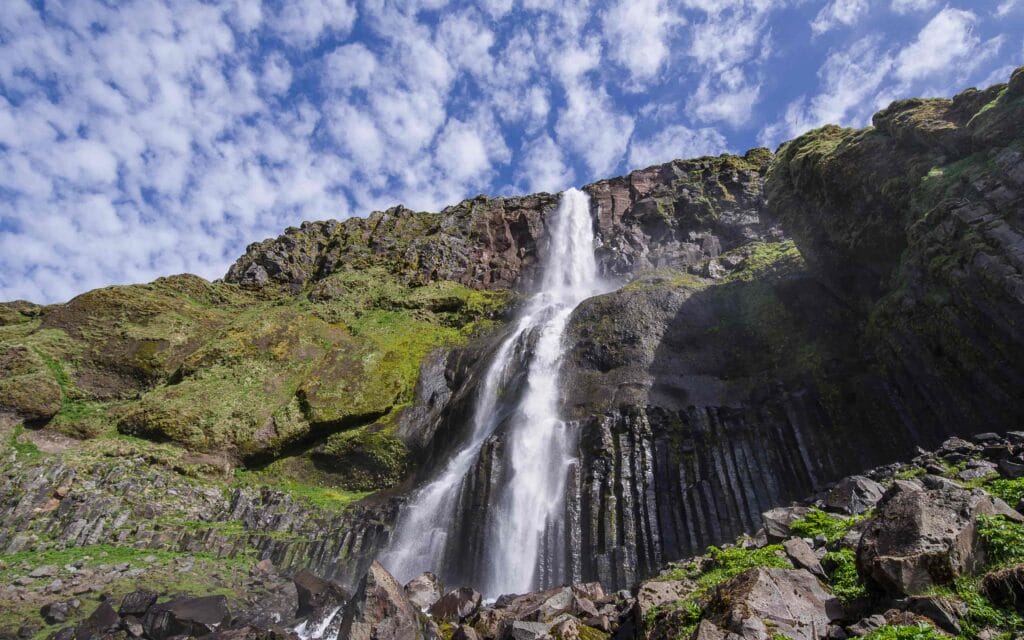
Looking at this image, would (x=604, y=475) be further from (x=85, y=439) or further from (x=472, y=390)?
(x=85, y=439)

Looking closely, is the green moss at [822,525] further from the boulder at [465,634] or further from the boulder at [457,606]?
the boulder at [457,606]

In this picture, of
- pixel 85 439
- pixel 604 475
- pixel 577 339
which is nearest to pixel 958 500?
pixel 604 475

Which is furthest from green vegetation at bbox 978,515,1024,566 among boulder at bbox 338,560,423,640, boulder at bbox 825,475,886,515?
boulder at bbox 338,560,423,640

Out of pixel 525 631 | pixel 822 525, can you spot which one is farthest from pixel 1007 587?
pixel 525 631

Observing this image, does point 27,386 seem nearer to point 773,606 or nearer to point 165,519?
point 165,519

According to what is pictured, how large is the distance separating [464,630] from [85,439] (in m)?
25.8

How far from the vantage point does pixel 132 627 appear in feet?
41.8

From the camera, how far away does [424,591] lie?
48.1ft

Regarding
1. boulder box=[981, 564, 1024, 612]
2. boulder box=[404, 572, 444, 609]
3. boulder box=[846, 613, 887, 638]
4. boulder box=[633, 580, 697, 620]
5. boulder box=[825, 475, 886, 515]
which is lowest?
boulder box=[846, 613, 887, 638]

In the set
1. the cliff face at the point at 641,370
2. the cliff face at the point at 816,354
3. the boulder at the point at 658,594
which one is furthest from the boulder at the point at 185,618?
the boulder at the point at 658,594

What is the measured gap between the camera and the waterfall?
1916 centimetres

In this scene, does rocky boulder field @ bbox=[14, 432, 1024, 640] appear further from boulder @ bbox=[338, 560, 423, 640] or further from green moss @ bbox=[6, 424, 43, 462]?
green moss @ bbox=[6, 424, 43, 462]

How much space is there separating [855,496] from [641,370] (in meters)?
14.0

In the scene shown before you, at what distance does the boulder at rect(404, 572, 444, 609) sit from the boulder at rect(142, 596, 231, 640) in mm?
4817
